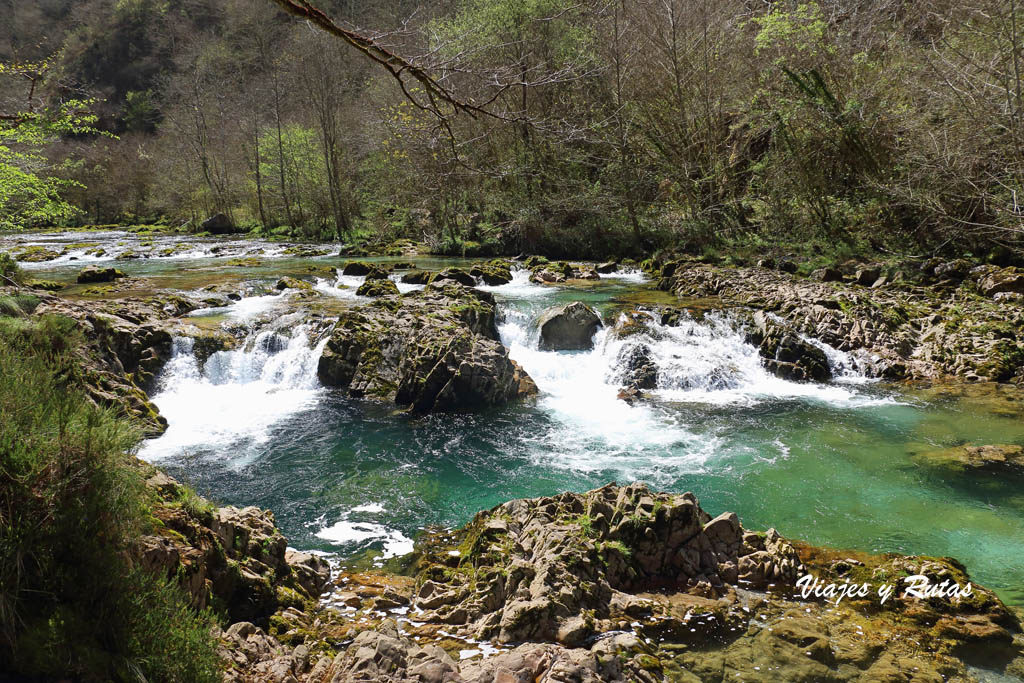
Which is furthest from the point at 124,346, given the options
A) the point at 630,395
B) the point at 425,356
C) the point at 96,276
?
the point at 630,395

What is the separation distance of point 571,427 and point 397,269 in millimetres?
11547

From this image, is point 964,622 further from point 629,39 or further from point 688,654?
point 629,39

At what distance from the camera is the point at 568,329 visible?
12234mm

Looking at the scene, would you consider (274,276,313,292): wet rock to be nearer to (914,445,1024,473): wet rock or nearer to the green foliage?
the green foliage

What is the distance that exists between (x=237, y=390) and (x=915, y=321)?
13422mm

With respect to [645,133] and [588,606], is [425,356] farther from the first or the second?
[645,133]

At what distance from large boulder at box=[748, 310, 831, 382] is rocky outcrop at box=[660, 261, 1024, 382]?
25.5 inches

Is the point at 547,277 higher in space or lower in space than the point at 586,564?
higher

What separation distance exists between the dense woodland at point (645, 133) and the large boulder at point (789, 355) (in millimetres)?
3521

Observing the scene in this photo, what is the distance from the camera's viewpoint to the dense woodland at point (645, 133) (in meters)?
12.0

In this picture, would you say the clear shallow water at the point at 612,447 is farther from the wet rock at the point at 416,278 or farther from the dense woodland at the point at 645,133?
the wet rock at the point at 416,278

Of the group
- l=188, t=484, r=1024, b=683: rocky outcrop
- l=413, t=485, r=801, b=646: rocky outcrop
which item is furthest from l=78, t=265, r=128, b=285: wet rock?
l=413, t=485, r=801, b=646: rocky outcrop

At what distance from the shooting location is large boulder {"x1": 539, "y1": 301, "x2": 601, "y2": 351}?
12211 mm

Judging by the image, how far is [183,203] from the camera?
37.6 metres
